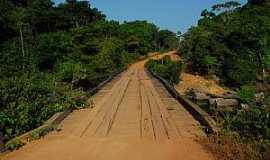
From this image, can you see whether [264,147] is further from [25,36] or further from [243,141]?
[25,36]

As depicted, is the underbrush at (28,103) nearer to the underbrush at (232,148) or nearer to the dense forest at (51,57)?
the dense forest at (51,57)

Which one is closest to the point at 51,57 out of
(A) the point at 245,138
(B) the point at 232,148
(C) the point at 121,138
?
(C) the point at 121,138

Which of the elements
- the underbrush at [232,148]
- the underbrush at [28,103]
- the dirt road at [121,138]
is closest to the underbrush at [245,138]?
the underbrush at [232,148]

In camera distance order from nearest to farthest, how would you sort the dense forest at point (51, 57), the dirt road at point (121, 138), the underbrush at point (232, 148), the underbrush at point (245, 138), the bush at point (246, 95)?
1. the underbrush at point (232, 148)
2. the underbrush at point (245, 138)
3. the dirt road at point (121, 138)
4. the dense forest at point (51, 57)
5. the bush at point (246, 95)

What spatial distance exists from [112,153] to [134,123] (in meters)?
2.75

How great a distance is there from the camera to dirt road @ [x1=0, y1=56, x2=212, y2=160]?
650 cm

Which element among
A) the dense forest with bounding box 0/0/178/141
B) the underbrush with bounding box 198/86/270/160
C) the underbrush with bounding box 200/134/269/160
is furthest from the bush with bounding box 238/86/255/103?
the underbrush with bounding box 200/134/269/160

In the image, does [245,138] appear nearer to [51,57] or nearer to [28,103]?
[28,103]

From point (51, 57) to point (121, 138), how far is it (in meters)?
36.4

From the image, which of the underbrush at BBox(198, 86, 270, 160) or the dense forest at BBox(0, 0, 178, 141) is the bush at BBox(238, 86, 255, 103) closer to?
the underbrush at BBox(198, 86, 270, 160)

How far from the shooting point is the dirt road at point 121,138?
6504 millimetres

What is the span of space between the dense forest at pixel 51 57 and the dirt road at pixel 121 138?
96cm

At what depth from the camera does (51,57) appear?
42938mm

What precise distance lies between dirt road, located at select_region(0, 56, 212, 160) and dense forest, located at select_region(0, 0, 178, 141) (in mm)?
963
